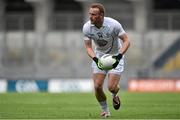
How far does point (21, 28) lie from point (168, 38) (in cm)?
1060

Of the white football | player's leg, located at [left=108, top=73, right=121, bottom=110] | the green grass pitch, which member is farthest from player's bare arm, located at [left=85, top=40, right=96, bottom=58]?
the green grass pitch

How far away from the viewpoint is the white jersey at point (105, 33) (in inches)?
645

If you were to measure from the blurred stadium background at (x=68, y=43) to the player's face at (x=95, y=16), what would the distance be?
2474 centimetres

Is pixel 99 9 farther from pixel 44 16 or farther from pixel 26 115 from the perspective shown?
pixel 44 16

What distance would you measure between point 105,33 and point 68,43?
29500 millimetres

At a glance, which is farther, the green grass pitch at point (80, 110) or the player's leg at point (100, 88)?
the green grass pitch at point (80, 110)

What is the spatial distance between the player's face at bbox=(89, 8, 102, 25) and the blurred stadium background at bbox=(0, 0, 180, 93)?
24.7 metres

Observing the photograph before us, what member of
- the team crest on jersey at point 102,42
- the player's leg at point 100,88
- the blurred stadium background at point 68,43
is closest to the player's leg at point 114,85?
the player's leg at point 100,88

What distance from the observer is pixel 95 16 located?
15914 mm

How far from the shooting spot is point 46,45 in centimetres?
4634

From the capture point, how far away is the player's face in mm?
→ 15828

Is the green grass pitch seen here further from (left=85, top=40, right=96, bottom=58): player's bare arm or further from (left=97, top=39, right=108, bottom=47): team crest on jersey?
(left=97, top=39, right=108, bottom=47): team crest on jersey

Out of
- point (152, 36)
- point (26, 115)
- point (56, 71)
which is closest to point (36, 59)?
point (56, 71)

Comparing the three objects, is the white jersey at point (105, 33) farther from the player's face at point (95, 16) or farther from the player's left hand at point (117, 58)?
the player's left hand at point (117, 58)
